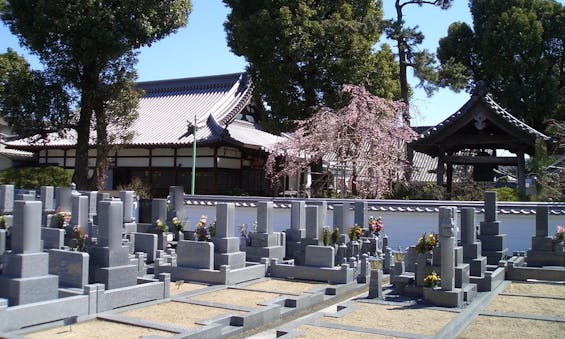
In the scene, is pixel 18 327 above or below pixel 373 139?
below

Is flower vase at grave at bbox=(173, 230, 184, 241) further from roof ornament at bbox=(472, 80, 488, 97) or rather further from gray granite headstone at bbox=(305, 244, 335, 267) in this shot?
roof ornament at bbox=(472, 80, 488, 97)

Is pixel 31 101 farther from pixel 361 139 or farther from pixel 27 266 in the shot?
pixel 27 266

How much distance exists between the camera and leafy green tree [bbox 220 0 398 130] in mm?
20969

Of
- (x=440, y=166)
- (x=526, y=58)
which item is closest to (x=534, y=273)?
(x=440, y=166)

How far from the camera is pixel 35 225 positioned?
25.4 ft

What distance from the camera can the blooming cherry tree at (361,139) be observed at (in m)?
20.5

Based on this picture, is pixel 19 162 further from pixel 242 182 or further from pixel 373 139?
pixel 373 139

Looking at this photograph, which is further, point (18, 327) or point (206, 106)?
point (206, 106)

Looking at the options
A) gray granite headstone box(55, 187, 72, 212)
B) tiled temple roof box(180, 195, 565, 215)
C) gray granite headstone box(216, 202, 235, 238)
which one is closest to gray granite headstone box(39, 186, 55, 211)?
gray granite headstone box(55, 187, 72, 212)

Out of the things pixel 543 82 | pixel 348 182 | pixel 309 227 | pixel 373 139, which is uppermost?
pixel 543 82

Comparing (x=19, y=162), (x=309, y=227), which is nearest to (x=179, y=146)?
(x=19, y=162)

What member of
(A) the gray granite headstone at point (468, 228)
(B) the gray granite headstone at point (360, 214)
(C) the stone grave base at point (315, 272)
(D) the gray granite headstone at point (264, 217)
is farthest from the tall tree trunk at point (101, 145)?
(A) the gray granite headstone at point (468, 228)

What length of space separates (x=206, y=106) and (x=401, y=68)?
1212cm

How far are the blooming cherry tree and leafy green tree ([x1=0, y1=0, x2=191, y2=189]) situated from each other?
6769 mm
